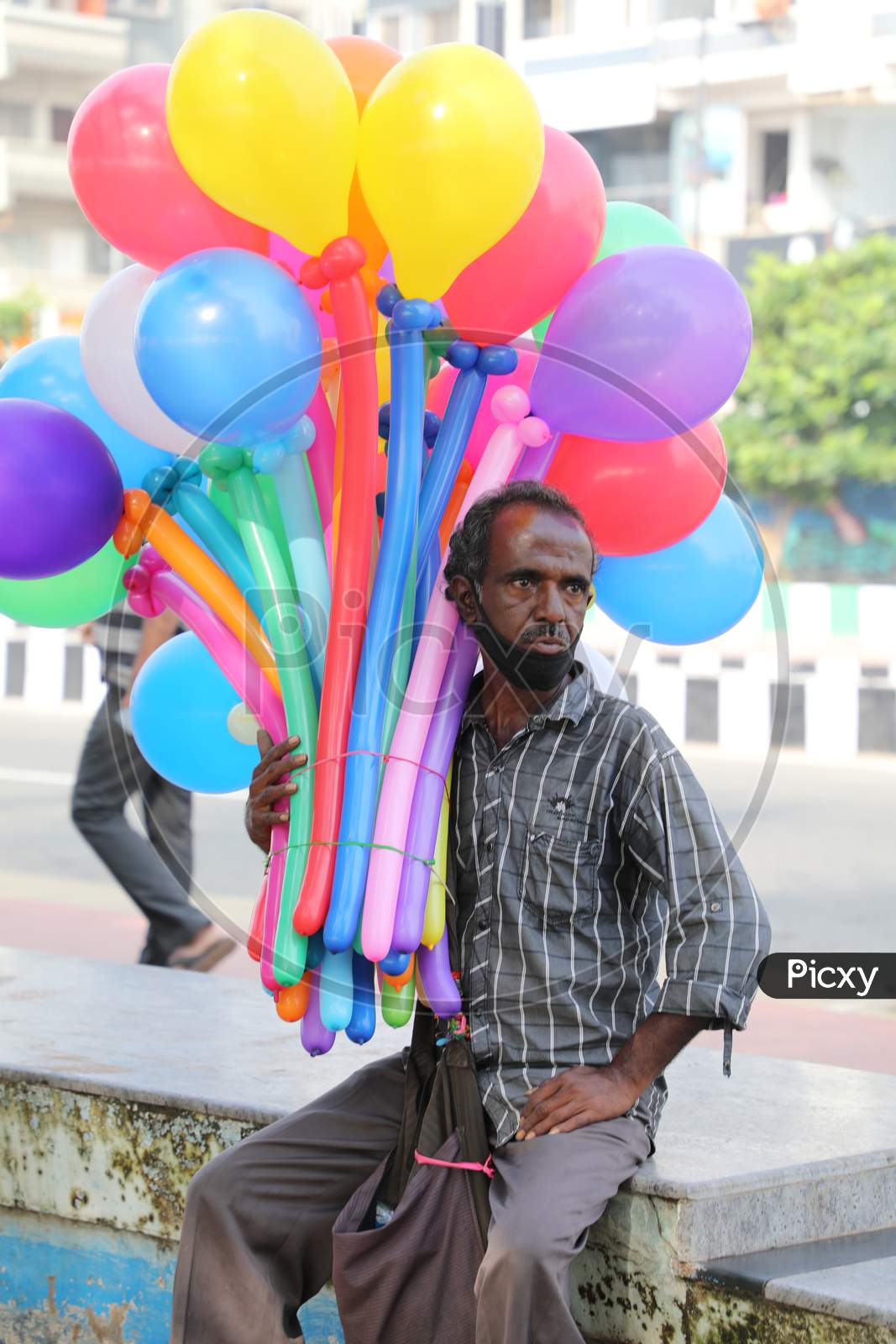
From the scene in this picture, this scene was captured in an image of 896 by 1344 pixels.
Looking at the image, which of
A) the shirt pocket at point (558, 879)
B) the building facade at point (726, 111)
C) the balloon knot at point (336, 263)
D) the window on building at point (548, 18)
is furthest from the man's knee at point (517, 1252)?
the window on building at point (548, 18)

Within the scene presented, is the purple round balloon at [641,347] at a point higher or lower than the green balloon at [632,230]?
lower

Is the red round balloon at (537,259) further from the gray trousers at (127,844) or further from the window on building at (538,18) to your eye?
the window on building at (538,18)

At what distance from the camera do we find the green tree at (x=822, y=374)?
22.5 meters

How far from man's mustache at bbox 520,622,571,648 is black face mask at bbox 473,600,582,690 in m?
0.01

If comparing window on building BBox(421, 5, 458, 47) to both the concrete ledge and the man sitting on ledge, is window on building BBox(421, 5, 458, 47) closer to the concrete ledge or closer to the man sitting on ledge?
the concrete ledge

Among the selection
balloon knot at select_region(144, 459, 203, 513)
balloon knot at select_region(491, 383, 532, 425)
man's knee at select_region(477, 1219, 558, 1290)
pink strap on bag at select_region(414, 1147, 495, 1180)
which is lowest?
man's knee at select_region(477, 1219, 558, 1290)

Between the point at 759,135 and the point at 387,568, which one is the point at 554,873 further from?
the point at 759,135

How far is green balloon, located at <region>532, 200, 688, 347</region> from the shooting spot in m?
2.66

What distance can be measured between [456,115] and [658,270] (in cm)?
34

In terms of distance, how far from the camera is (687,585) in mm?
2600

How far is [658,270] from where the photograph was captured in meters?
2.36

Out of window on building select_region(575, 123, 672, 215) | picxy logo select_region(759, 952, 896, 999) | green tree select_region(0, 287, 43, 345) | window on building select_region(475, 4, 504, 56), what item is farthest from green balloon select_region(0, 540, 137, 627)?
window on building select_region(475, 4, 504, 56)

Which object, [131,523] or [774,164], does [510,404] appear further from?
[774,164]

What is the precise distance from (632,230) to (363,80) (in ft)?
1.53
